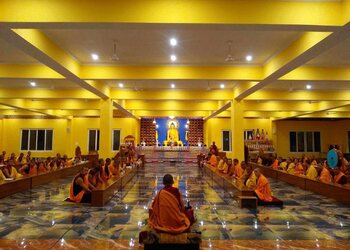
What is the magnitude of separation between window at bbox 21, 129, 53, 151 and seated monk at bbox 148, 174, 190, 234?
2332 centimetres

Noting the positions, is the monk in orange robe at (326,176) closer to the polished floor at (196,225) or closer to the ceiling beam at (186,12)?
the polished floor at (196,225)

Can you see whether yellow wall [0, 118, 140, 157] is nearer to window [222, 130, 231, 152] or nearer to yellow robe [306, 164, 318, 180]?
window [222, 130, 231, 152]

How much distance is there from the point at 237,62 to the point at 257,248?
5.98 m

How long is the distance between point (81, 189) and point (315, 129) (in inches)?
925

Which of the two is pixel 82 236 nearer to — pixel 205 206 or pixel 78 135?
pixel 205 206

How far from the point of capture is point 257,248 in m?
4.47

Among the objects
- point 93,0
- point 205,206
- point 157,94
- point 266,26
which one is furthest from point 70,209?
point 157,94

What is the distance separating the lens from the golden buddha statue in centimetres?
2650

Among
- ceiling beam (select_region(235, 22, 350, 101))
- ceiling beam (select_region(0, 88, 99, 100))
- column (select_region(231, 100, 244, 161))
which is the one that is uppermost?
ceiling beam (select_region(0, 88, 99, 100))

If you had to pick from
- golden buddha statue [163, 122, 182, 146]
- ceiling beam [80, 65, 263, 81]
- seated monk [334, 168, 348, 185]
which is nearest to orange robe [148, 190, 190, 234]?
ceiling beam [80, 65, 263, 81]

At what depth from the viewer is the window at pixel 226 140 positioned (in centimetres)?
2533

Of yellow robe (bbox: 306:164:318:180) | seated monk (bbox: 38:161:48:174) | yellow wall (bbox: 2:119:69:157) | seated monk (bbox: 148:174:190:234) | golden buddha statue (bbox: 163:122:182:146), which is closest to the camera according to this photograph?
seated monk (bbox: 148:174:190:234)

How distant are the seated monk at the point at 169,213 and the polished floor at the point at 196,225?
1.93ft

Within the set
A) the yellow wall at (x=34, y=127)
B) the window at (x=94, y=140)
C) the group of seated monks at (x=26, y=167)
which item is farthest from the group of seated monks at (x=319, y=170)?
the yellow wall at (x=34, y=127)
